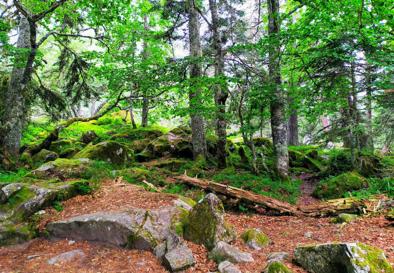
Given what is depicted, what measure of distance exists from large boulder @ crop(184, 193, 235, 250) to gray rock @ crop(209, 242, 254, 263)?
0.24 metres

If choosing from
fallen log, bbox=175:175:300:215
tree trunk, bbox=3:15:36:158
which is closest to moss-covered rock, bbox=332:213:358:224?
fallen log, bbox=175:175:300:215

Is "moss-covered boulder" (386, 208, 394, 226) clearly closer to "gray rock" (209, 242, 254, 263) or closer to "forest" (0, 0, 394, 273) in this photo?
"forest" (0, 0, 394, 273)

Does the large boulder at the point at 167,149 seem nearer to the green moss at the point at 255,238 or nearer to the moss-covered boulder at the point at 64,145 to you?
the moss-covered boulder at the point at 64,145

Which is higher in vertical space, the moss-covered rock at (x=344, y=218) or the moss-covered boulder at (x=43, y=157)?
the moss-covered boulder at (x=43, y=157)

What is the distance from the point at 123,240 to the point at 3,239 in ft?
8.06

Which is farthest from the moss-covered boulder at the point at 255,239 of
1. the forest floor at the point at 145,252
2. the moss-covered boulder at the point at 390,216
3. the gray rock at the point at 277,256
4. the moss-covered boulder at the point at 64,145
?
the moss-covered boulder at the point at 64,145

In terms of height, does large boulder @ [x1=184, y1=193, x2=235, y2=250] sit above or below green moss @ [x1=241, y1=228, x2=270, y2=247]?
above

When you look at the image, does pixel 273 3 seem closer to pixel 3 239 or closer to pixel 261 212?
pixel 261 212

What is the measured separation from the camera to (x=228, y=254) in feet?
14.4

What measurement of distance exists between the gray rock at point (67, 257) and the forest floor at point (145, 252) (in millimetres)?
78

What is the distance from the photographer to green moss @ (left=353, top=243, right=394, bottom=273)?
3.40 m

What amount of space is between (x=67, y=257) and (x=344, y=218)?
5.65 m

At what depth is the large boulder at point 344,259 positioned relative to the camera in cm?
341

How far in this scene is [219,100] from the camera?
10.2 m
